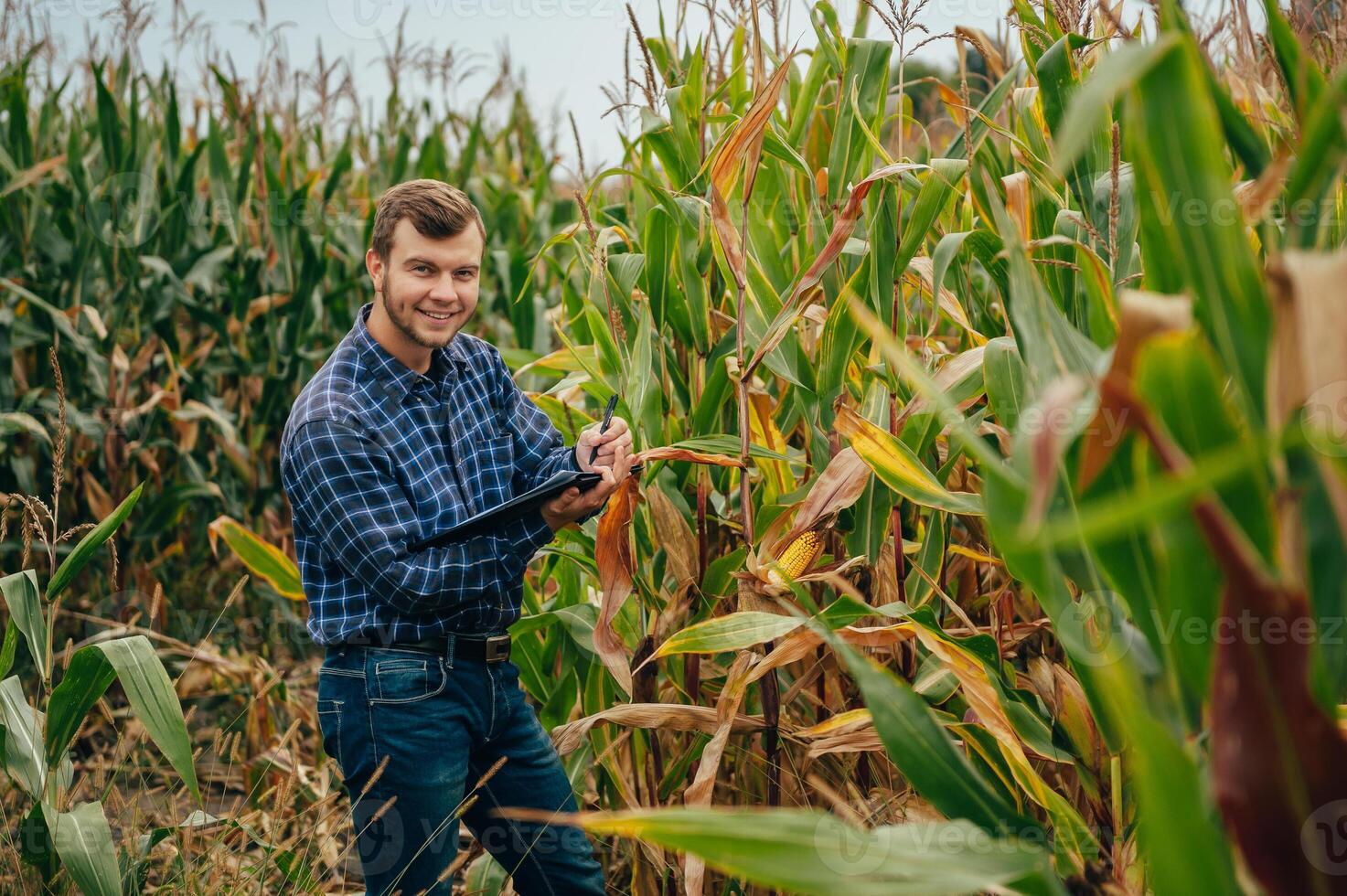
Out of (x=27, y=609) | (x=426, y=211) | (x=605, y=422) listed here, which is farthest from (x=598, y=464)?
(x=27, y=609)

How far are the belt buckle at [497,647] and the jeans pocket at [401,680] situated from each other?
104 mm

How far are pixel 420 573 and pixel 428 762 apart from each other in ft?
1.03

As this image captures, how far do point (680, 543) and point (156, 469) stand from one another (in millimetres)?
2558

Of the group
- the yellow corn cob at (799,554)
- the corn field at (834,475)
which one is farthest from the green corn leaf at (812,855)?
the yellow corn cob at (799,554)

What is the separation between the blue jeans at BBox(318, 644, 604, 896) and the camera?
169cm

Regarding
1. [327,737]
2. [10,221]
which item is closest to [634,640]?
[327,737]

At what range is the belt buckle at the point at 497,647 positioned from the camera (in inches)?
69.4

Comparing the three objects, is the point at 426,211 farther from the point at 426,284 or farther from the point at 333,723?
the point at 333,723

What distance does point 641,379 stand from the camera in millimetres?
1749

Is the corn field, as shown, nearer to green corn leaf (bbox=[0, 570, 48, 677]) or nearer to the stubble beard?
green corn leaf (bbox=[0, 570, 48, 677])

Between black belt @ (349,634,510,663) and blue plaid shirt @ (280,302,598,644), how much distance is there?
17mm

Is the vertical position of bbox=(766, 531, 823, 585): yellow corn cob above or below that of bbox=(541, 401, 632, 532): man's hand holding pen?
below

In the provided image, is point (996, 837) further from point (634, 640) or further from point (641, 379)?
point (634, 640)

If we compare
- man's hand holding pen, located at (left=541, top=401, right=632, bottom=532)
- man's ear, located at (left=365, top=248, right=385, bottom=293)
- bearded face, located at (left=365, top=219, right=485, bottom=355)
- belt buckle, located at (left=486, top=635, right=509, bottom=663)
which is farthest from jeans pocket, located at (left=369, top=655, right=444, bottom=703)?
man's ear, located at (left=365, top=248, right=385, bottom=293)
